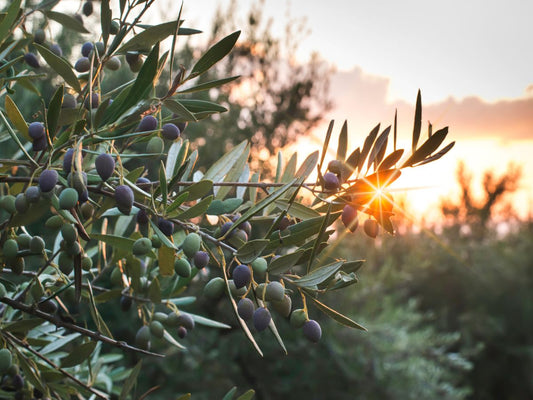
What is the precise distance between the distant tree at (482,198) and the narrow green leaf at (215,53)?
37.0ft

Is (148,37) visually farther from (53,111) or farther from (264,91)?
(264,91)

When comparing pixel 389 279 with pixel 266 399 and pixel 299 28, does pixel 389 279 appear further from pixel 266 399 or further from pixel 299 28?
pixel 299 28

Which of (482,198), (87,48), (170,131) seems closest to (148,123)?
(170,131)

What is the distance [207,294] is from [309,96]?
4.62 m

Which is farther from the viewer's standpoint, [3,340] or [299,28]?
[299,28]

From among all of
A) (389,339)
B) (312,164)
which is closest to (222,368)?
(389,339)

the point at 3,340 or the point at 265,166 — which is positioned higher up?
the point at 3,340

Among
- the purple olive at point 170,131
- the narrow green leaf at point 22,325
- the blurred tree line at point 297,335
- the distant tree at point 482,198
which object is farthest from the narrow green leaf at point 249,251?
the distant tree at point 482,198

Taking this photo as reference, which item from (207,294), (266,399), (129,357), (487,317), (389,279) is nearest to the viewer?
(207,294)

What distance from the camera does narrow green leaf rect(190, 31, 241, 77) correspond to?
367 mm

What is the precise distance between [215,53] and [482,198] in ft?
40.2

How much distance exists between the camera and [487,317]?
7242mm

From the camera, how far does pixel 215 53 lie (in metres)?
0.38

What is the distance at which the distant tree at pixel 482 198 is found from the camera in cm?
1140
